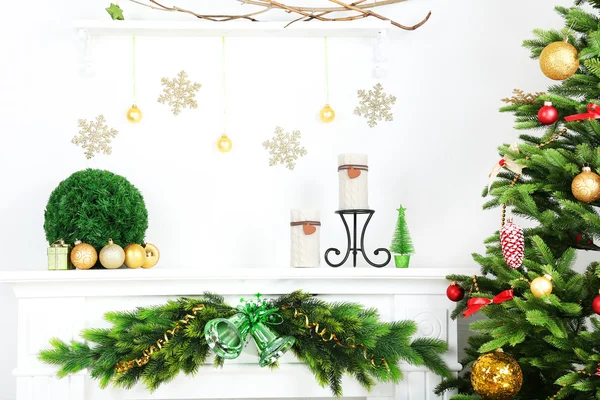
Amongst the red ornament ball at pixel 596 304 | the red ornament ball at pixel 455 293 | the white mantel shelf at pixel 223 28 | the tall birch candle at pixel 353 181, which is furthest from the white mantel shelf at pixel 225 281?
the white mantel shelf at pixel 223 28

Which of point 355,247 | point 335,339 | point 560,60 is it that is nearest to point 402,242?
point 355,247

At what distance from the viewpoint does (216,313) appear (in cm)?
194

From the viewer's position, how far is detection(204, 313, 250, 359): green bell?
6.02 feet

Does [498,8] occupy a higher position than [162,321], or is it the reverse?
[498,8]

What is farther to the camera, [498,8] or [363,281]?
[498,8]

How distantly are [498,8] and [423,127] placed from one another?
514mm

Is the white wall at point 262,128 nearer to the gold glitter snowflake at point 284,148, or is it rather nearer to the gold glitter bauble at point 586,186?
the gold glitter snowflake at point 284,148

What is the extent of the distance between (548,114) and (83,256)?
134cm

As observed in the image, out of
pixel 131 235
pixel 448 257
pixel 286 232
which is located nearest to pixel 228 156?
pixel 286 232

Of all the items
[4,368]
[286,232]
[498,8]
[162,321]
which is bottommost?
[4,368]

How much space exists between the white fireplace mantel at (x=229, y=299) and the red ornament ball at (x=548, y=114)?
0.54 metres

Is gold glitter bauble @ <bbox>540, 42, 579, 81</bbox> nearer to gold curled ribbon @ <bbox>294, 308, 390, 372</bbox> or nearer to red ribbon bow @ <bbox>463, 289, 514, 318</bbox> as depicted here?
red ribbon bow @ <bbox>463, 289, 514, 318</bbox>

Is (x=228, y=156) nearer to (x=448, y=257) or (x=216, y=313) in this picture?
(x=216, y=313)

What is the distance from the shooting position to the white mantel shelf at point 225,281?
198cm
